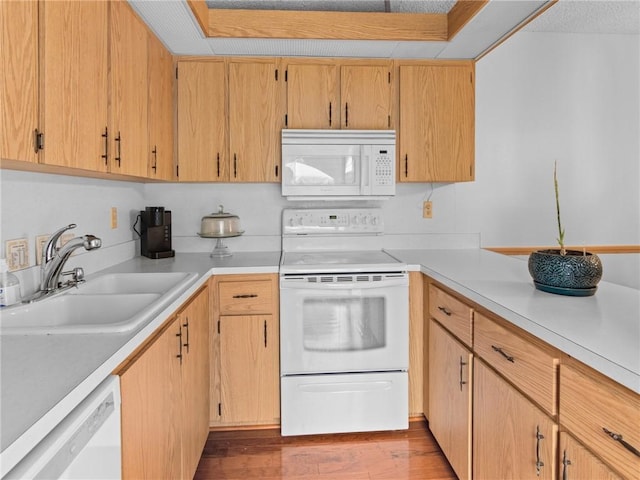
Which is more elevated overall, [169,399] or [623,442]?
[623,442]

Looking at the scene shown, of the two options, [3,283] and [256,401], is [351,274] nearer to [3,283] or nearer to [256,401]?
[256,401]

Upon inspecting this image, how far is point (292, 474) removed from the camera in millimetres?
1921

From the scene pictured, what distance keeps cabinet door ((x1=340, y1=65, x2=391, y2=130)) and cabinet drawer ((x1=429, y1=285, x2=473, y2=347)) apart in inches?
42.2

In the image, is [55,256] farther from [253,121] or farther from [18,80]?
[253,121]

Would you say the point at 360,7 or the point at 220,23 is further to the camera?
the point at 360,7

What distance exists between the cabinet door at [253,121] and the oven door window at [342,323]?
89 centimetres

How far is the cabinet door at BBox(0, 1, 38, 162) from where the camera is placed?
0.95m

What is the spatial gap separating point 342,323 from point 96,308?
1.20 meters

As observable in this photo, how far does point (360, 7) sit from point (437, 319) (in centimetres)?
186

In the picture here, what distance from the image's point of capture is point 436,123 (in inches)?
99.2

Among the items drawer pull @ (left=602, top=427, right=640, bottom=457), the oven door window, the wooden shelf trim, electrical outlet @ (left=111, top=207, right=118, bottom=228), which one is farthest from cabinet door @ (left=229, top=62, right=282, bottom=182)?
drawer pull @ (left=602, top=427, right=640, bottom=457)

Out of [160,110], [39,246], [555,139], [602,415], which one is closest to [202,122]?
[160,110]

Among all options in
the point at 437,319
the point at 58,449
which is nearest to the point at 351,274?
the point at 437,319

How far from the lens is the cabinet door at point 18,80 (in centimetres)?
95
